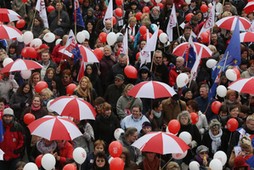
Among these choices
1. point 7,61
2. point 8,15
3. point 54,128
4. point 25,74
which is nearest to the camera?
point 54,128

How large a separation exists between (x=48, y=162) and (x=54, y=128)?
884 millimetres

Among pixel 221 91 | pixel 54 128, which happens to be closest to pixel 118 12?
pixel 221 91

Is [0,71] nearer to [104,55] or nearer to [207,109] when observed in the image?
[104,55]

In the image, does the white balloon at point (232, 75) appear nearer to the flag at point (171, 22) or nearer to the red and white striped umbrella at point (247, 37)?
the red and white striped umbrella at point (247, 37)

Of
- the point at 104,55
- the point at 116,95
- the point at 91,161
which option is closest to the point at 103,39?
the point at 104,55

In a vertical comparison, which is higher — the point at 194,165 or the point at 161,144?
the point at 161,144

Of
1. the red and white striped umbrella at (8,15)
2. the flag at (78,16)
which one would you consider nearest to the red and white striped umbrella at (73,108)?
the red and white striped umbrella at (8,15)

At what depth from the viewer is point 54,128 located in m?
13.1

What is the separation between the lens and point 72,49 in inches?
667

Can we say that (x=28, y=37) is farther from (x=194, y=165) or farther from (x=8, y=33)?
(x=194, y=165)

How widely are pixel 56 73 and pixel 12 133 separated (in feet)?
10.1

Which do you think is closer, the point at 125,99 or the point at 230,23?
the point at 125,99

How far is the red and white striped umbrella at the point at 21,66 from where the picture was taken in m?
15.8

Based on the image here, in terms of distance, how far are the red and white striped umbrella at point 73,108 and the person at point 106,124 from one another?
0.22 metres
